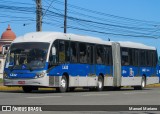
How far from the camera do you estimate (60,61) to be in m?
29.3

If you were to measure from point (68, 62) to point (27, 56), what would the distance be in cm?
267

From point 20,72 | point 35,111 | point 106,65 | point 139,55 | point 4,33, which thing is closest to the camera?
point 35,111

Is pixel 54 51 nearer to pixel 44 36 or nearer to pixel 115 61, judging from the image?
pixel 44 36

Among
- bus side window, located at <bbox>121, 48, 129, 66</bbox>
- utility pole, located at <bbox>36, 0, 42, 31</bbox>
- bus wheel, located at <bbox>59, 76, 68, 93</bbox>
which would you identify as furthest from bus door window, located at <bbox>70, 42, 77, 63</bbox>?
utility pole, located at <bbox>36, 0, 42, 31</bbox>

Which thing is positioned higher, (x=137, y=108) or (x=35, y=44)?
(x=35, y=44)

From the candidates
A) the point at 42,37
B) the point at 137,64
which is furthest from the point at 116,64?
the point at 42,37

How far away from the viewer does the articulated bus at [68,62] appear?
93.0 ft

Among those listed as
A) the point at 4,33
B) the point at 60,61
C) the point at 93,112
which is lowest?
the point at 93,112

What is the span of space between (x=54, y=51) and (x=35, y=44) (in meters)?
1.04

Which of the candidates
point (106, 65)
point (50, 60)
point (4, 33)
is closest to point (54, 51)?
point (50, 60)

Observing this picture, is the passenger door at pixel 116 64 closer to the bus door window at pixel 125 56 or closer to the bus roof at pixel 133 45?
the bus door window at pixel 125 56

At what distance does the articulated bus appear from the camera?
93.0 ft

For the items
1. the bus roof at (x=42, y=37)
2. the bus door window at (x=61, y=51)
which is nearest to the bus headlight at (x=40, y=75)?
the bus door window at (x=61, y=51)

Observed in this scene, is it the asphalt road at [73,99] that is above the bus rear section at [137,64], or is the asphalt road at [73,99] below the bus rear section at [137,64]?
below
